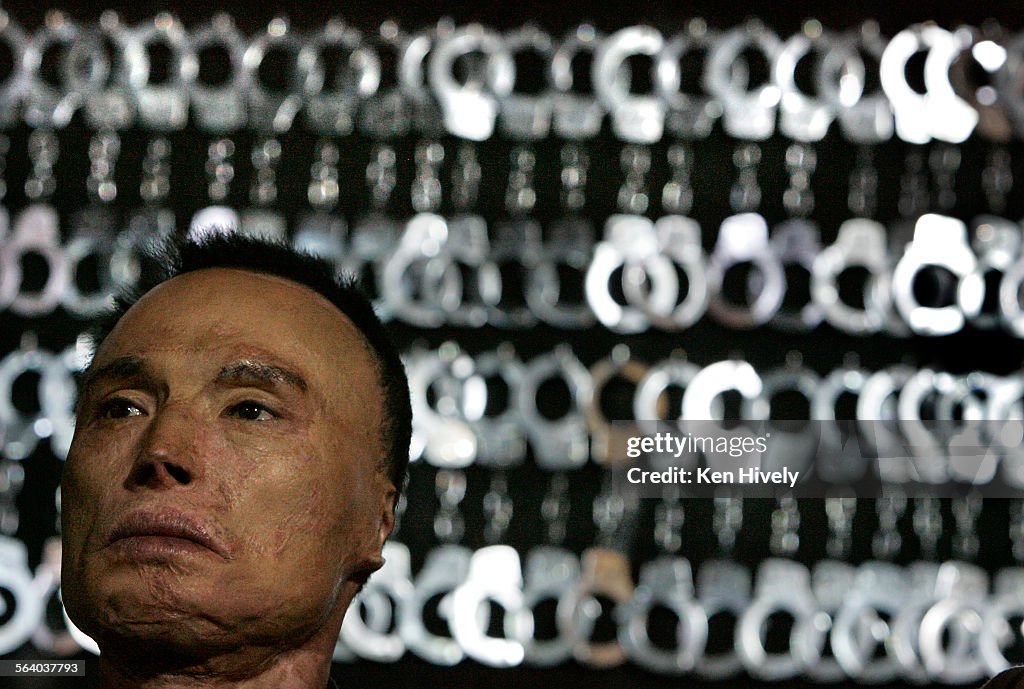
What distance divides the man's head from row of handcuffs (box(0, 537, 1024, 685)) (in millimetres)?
907

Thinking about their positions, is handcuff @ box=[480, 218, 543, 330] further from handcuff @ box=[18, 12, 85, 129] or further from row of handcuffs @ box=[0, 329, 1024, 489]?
handcuff @ box=[18, 12, 85, 129]

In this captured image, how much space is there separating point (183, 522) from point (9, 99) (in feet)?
4.96

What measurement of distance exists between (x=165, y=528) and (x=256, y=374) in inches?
6.5

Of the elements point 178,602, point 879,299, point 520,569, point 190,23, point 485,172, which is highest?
point 190,23

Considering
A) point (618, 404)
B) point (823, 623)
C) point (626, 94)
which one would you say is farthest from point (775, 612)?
point (626, 94)

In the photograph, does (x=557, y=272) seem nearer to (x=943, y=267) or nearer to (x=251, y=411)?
(x=943, y=267)

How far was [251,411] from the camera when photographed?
117 cm

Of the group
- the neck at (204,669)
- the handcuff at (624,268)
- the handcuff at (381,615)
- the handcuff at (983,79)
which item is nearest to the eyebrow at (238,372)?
the neck at (204,669)

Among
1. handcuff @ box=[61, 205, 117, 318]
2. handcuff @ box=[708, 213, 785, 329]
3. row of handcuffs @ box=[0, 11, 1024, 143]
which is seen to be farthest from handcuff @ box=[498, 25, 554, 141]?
handcuff @ box=[61, 205, 117, 318]

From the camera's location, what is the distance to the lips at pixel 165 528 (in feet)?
3.51

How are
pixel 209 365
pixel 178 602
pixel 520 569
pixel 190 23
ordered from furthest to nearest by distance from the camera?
pixel 190 23 → pixel 520 569 → pixel 209 365 → pixel 178 602

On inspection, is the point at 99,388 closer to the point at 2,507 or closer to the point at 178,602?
the point at 178,602

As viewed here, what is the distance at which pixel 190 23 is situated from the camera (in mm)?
2387

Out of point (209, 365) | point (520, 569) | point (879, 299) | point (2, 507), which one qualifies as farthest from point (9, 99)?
point (879, 299)
